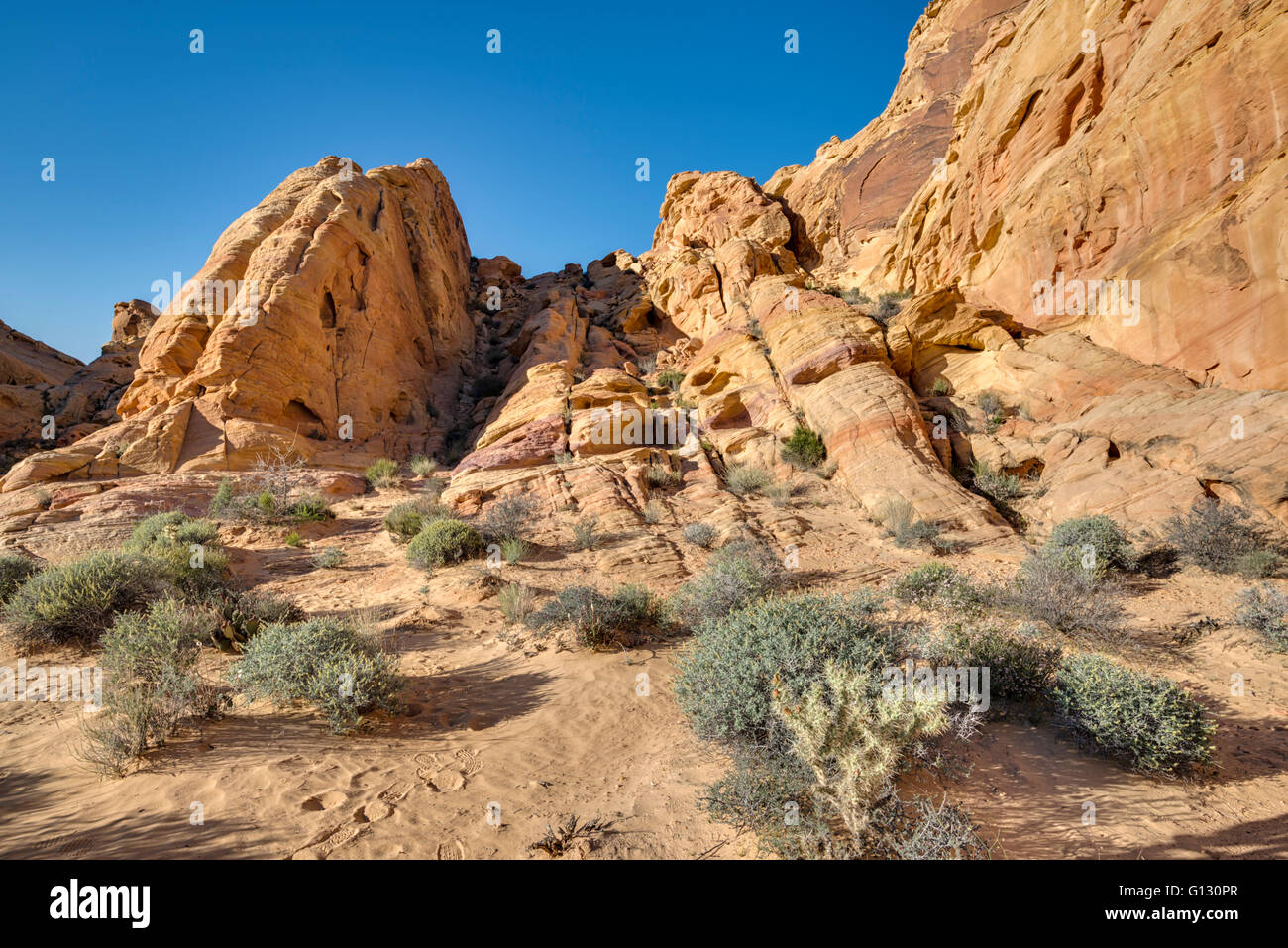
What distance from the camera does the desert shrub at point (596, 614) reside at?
20.5 ft

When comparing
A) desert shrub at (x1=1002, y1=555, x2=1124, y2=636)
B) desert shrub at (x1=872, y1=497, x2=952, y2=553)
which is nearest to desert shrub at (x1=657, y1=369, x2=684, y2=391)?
desert shrub at (x1=872, y1=497, x2=952, y2=553)

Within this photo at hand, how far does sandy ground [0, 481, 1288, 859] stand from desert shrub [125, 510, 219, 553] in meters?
3.18

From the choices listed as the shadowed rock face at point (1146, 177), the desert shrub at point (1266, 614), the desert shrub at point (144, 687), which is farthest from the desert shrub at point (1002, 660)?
the shadowed rock face at point (1146, 177)

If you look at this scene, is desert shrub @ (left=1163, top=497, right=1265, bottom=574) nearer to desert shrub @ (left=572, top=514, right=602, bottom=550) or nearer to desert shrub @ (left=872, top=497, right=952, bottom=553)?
desert shrub @ (left=872, top=497, right=952, bottom=553)

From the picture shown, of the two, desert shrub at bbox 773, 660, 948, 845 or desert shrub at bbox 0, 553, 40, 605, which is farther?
desert shrub at bbox 0, 553, 40, 605

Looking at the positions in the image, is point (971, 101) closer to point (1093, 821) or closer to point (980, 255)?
point (980, 255)

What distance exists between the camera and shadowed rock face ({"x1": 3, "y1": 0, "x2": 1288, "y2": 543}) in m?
Answer: 9.67

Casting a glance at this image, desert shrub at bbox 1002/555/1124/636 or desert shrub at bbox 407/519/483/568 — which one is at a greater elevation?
desert shrub at bbox 407/519/483/568

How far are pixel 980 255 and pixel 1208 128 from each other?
5668 mm

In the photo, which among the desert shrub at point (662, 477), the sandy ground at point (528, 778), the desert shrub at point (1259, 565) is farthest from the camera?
the desert shrub at point (662, 477)

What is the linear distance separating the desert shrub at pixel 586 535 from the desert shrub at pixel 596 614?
2692mm

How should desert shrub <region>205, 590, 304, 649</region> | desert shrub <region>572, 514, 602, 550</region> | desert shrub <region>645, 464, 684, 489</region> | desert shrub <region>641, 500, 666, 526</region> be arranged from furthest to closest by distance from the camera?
desert shrub <region>645, 464, 684, 489</region> → desert shrub <region>641, 500, 666, 526</region> → desert shrub <region>572, 514, 602, 550</region> → desert shrub <region>205, 590, 304, 649</region>

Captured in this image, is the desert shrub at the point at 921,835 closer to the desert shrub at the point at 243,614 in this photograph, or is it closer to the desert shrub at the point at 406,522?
the desert shrub at the point at 243,614

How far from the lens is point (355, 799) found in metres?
3.25
